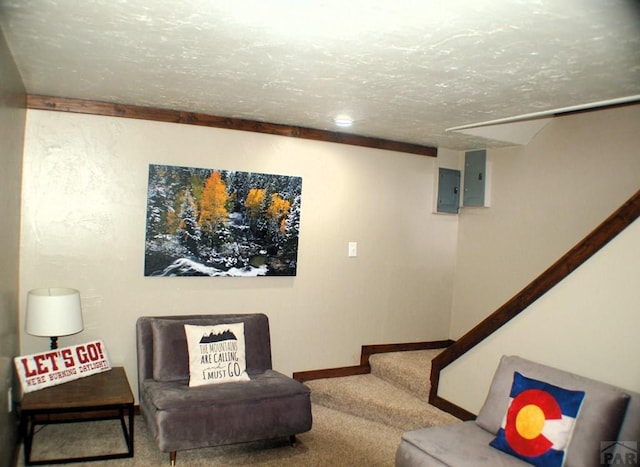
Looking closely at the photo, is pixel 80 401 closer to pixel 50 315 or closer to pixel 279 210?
pixel 50 315

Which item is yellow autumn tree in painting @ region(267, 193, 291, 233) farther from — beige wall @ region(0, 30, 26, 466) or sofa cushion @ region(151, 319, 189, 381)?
beige wall @ region(0, 30, 26, 466)

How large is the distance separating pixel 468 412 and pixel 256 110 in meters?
2.72

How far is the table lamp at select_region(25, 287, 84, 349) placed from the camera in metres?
3.12

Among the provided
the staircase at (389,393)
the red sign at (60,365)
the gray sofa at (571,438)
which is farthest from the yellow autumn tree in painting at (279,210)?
the gray sofa at (571,438)

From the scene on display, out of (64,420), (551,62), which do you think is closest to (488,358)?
(551,62)

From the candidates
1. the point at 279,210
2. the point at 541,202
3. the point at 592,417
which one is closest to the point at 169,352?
the point at 279,210

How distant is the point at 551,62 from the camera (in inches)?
90.0

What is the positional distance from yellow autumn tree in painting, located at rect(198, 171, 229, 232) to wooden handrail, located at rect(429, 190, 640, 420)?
6.85ft

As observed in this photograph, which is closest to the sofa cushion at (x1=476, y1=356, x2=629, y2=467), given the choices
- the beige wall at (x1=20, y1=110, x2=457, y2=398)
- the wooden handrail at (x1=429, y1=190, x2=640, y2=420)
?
the wooden handrail at (x1=429, y1=190, x2=640, y2=420)

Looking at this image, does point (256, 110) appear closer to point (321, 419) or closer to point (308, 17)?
point (308, 17)

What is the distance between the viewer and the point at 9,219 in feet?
9.60

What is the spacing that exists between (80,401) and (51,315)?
58cm

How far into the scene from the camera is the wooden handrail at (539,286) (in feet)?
8.78

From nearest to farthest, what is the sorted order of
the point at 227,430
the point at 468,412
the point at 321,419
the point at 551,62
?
1. the point at 551,62
2. the point at 227,430
3. the point at 468,412
4. the point at 321,419
